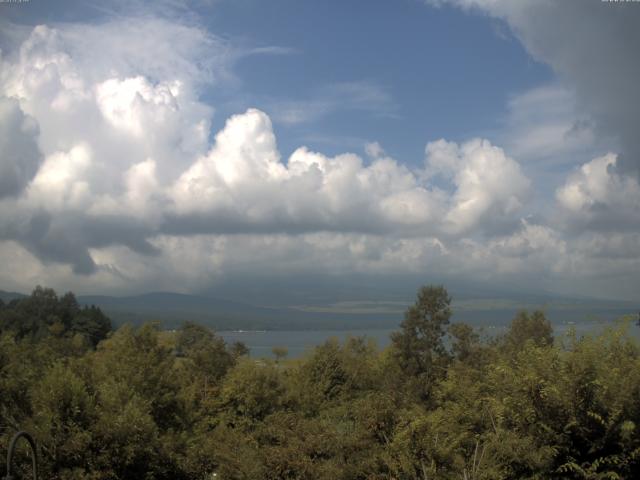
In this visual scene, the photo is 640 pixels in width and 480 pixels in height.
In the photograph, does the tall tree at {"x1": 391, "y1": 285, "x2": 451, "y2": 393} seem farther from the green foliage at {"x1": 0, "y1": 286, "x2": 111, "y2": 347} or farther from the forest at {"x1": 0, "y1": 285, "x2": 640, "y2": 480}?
the green foliage at {"x1": 0, "y1": 286, "x2": 111, "y2": 347}

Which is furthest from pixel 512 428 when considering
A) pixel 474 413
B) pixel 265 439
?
pixel 265 439

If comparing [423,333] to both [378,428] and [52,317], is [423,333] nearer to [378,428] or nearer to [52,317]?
[378,428]

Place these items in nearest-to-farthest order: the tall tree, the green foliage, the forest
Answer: the forest → the tall tree → the green foliage

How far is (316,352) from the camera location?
1813 inches

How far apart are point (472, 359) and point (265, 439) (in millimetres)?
32978

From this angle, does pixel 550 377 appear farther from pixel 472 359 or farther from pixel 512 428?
pixel 472 359

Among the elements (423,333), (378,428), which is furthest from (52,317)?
(378,428)

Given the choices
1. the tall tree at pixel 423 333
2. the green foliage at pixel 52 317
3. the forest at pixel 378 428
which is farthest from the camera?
the green foliage at pixel 52 317

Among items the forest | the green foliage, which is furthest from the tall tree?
the green foliage

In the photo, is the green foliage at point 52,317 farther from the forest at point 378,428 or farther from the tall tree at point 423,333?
the forest at point 378,428

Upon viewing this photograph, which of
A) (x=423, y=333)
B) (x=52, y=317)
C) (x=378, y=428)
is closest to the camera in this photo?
(x=378, y=428)

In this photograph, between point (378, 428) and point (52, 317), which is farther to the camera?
point (52, 317)

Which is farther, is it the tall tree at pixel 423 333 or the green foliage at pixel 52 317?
the green foliage at pixel 52 317

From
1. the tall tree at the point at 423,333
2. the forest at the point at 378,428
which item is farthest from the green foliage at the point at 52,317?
the forest at the point at 378,428
